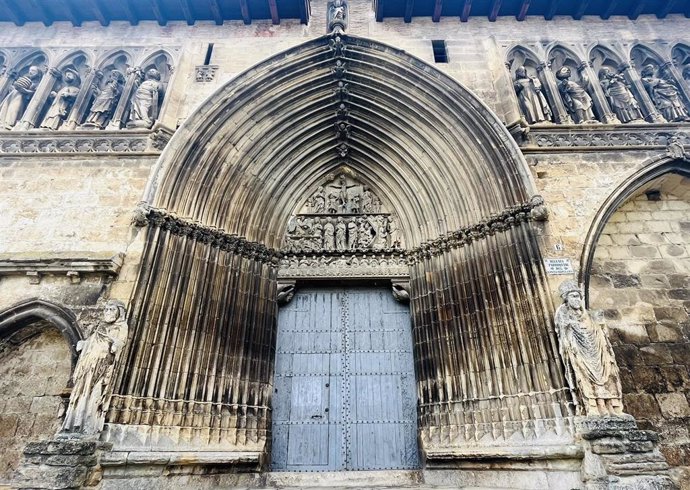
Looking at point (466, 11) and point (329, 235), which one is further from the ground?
point (466, 11)

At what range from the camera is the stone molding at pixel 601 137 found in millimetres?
6457

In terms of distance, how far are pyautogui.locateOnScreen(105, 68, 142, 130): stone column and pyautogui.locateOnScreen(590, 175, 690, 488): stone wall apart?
8196 millimetres

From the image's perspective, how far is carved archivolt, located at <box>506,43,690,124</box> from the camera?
22.6 ft

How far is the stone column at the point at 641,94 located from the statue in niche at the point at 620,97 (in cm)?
10

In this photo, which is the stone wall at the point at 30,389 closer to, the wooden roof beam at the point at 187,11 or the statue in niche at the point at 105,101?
the statue in niche at the point at 105,101

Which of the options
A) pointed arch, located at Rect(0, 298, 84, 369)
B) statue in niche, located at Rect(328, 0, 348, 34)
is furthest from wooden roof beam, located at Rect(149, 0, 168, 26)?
pointed arch, located at Rect(0, 298, 84, 369)

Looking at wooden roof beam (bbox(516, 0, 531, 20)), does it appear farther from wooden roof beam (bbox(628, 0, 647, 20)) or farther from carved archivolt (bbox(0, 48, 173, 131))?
carved archivolt (bbox(0, 48, 173, 131))

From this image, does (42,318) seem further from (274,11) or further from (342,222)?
(274,11)

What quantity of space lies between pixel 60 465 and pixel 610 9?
36.8ft

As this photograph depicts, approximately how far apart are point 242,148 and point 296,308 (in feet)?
9.40

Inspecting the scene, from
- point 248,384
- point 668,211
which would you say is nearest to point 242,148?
point 248,384

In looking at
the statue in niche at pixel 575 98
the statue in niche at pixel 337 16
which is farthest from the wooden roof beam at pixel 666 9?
the statue in niche at pixel 337 16

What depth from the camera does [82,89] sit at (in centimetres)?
725

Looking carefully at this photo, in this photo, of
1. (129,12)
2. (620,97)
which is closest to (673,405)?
(620,97)
